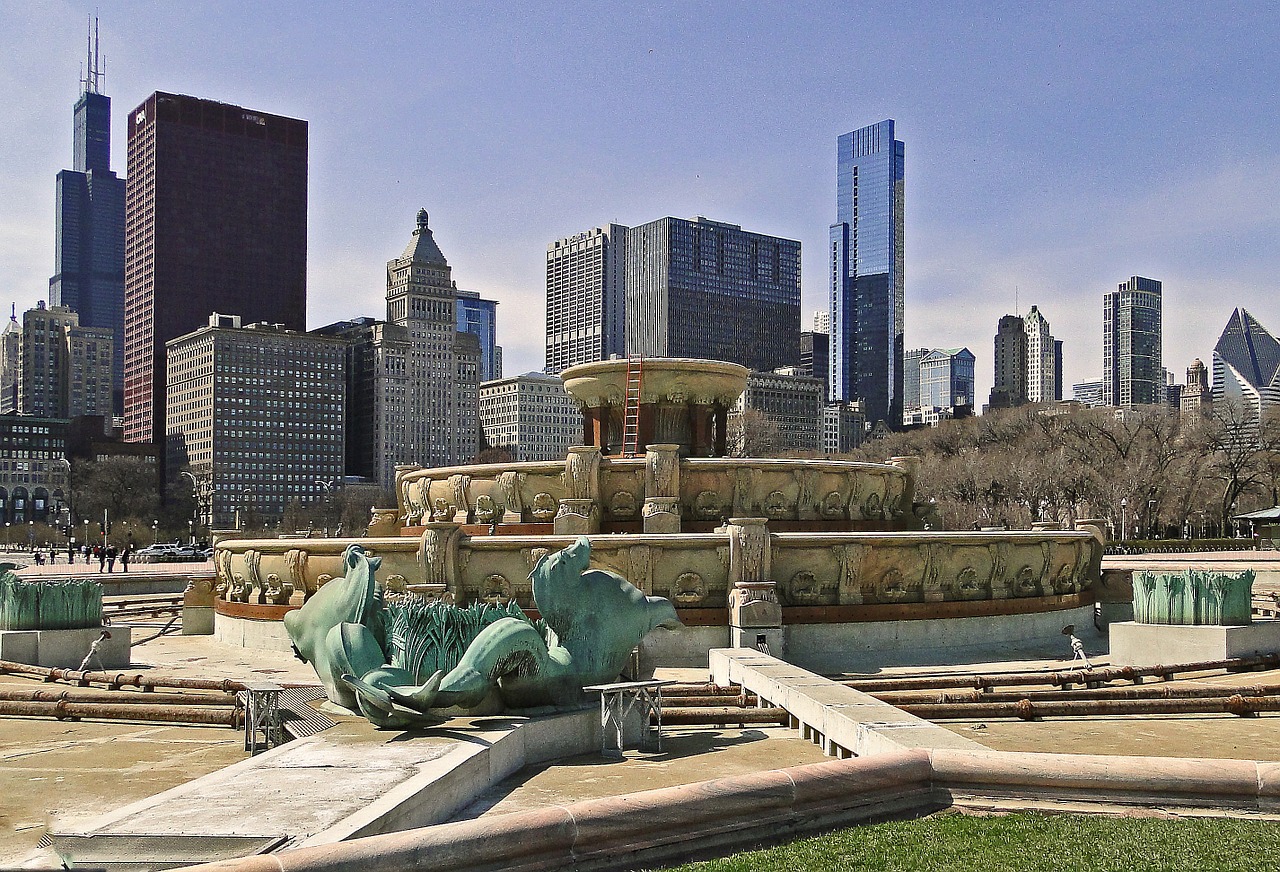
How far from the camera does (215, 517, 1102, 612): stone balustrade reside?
1969 centimetres

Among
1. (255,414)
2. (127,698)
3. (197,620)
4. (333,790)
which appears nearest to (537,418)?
(255,414)

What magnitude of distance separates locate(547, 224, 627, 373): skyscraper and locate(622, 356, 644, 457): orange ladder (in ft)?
328

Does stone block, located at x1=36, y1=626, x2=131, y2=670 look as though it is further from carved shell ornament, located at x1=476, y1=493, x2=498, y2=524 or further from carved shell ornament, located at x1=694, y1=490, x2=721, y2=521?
carved shell ornament, located at x1=694, y1=490, x2=721, y2=521

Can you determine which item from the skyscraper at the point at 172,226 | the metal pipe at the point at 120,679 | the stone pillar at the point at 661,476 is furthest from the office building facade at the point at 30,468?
the metal pipe at the point at 120,679

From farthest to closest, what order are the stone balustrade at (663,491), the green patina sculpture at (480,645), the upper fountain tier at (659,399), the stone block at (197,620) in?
the upper fountain tier at (659,399), the stone block at (197,620), the stone balustrade at (663,491), the green patina sculpture at (480,645)

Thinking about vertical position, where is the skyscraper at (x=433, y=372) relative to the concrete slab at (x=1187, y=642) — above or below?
above

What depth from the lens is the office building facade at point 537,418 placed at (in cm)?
17312

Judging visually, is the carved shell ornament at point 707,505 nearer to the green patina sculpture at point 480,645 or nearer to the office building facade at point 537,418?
the green patina sculpture at point 480,645

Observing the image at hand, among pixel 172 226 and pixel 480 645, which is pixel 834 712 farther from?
pixel 172 226

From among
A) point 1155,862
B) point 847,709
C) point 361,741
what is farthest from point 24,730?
point 1155,862

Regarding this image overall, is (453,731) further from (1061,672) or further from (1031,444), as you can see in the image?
(1031,444)

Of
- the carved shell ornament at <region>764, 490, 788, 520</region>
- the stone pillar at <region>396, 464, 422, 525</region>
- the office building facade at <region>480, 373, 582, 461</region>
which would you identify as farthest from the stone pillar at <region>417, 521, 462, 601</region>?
the office building facade at <region>480, 373, 582, 461</region>

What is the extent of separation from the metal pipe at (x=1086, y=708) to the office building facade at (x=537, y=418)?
6191 inches

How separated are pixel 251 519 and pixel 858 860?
150 metres
